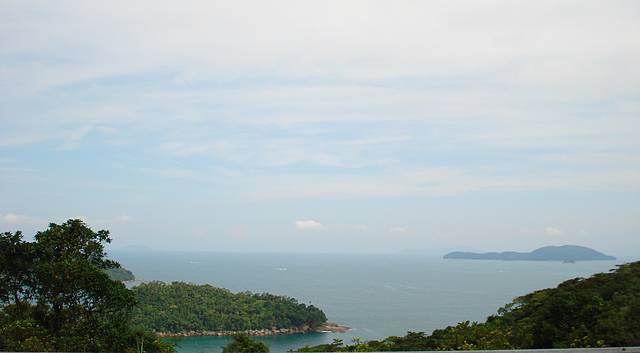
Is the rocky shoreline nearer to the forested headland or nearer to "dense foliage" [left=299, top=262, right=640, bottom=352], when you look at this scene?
the forested headland

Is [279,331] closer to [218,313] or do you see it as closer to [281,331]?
[281,331]

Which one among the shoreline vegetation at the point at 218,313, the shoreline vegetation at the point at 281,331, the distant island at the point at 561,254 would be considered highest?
the distant island at the point at 561,254

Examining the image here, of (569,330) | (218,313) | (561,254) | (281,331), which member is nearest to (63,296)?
(569,330)

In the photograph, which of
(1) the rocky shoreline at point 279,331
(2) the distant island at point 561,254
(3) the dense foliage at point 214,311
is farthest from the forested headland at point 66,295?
(2) the distant island at point 561,254

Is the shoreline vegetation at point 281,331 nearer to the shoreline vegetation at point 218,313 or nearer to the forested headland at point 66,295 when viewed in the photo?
the shoreline vegetation at point 218,313

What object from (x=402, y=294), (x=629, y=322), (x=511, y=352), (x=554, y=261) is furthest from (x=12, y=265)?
(x=554, y=261)

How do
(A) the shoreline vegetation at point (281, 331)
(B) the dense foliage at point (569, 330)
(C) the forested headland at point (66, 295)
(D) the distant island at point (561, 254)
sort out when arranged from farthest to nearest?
(D) the distant island at point (561, 254)
(A) the shoreline vegetation at point (281, 331)
(C) the forested headland at point (66, 295)
(B) the dense foliage at point (569, 330)

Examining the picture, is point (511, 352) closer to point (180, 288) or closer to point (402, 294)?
point (180, 288)
